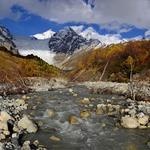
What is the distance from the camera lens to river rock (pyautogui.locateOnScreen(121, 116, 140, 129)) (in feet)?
93.9

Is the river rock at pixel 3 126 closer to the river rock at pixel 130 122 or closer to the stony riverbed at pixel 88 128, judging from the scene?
the stony riverbed at pixel 88 128

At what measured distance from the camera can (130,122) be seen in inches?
1134

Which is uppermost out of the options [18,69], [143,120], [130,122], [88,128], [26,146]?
→ [18,69]

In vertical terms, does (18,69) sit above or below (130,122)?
above

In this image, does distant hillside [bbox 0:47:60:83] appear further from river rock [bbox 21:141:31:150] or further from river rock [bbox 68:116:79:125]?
→ river rock [bbox 21:141:31:150]

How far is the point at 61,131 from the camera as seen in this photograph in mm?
27156

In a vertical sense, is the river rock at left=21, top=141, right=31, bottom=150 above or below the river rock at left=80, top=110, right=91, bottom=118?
below

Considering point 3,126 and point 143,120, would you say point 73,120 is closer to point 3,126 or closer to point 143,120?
point 143,120

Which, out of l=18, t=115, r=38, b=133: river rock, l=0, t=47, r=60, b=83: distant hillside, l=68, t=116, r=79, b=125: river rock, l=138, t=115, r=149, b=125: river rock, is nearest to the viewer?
l=18, t=115, r=38, b=133: river rock

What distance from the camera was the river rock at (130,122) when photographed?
28609mm

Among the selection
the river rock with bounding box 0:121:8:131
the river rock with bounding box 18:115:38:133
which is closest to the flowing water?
the river rock with bounding box 18:115:38:133

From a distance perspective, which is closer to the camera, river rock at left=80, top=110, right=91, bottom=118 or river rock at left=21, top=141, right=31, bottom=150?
river rock at left=21, top=141, right=31, bottom=150

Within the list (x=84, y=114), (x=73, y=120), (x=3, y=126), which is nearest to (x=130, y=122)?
(x=73, y=120)

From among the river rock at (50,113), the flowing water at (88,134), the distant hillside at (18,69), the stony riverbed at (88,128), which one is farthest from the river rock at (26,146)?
the distant hillside at (18,69)
